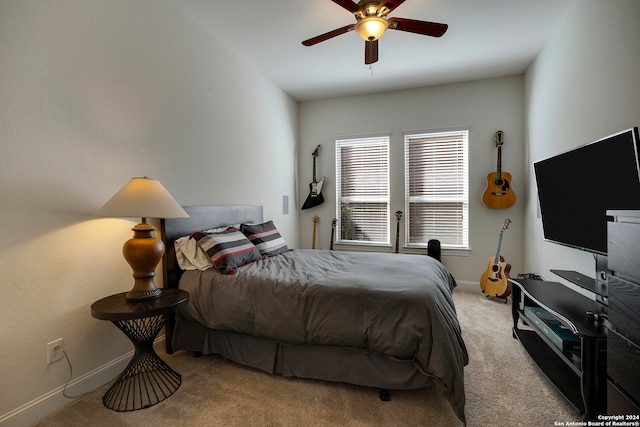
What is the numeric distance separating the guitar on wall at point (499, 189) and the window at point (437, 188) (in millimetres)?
278

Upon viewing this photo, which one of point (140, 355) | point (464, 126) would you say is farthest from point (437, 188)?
point (140, 355)

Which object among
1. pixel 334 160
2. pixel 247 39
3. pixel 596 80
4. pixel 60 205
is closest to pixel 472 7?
pixel 596 80

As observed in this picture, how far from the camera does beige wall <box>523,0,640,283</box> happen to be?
1.85m

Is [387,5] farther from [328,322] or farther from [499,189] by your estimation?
[499,189]

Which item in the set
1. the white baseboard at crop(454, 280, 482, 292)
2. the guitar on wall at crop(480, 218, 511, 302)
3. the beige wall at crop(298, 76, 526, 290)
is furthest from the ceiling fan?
the white baseboard at crop(454, 280, 482, 292)

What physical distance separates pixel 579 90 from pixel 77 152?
3659 millimetres

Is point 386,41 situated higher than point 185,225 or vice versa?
point 386,41

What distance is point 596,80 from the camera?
2.18m

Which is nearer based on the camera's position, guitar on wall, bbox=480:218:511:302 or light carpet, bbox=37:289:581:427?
light carpet, bbox=37:289:581:427

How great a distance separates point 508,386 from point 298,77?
3.79 m

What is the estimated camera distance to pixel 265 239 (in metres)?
2.99

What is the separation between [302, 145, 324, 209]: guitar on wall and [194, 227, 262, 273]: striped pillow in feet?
6.88

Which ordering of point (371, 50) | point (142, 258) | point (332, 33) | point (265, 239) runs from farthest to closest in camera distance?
point (265, 239) < point (371, 50) < point (332, 33) < point (142, 258)

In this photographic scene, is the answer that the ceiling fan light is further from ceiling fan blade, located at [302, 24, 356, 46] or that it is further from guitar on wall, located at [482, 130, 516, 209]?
guitar on wall, located at [482, 130, 516, 209]
